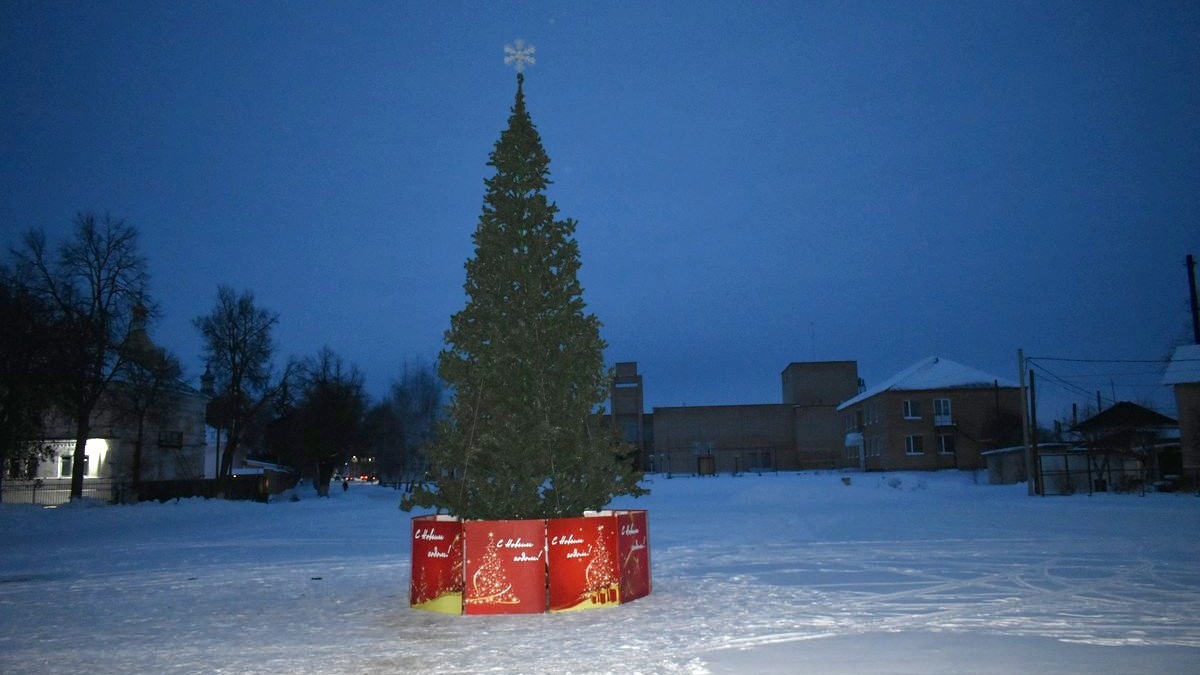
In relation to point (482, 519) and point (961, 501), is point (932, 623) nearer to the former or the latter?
point (482, 519)

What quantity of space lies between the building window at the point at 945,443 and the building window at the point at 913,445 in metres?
1.32

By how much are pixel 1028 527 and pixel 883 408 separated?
46864 mm

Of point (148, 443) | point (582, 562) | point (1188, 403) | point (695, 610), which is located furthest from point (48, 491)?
point (1188, 403)

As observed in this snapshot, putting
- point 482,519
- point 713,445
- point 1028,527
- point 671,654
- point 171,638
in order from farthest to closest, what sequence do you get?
point 713,445 → point 1028,527 → point 482,519 → point 171,638 → point 671,654

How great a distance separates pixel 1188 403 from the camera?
41.3m

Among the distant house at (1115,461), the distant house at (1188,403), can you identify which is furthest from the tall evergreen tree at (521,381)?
the distant house at (1188,403)

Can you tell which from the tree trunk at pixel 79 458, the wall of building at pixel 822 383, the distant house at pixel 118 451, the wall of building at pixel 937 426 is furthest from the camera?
the wall of building at pixel 822 383

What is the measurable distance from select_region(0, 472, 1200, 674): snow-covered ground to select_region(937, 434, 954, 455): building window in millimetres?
44820

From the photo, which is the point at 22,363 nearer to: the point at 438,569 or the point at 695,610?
the point at 438,569

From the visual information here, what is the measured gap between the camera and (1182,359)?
43469mm

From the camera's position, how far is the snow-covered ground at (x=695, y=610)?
26.5ft

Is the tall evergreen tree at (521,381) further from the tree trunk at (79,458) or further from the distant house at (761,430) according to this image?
the distant house at (761,430)

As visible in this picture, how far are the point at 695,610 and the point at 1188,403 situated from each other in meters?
40.6

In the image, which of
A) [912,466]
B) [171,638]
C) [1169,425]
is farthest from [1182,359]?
[171,638]
